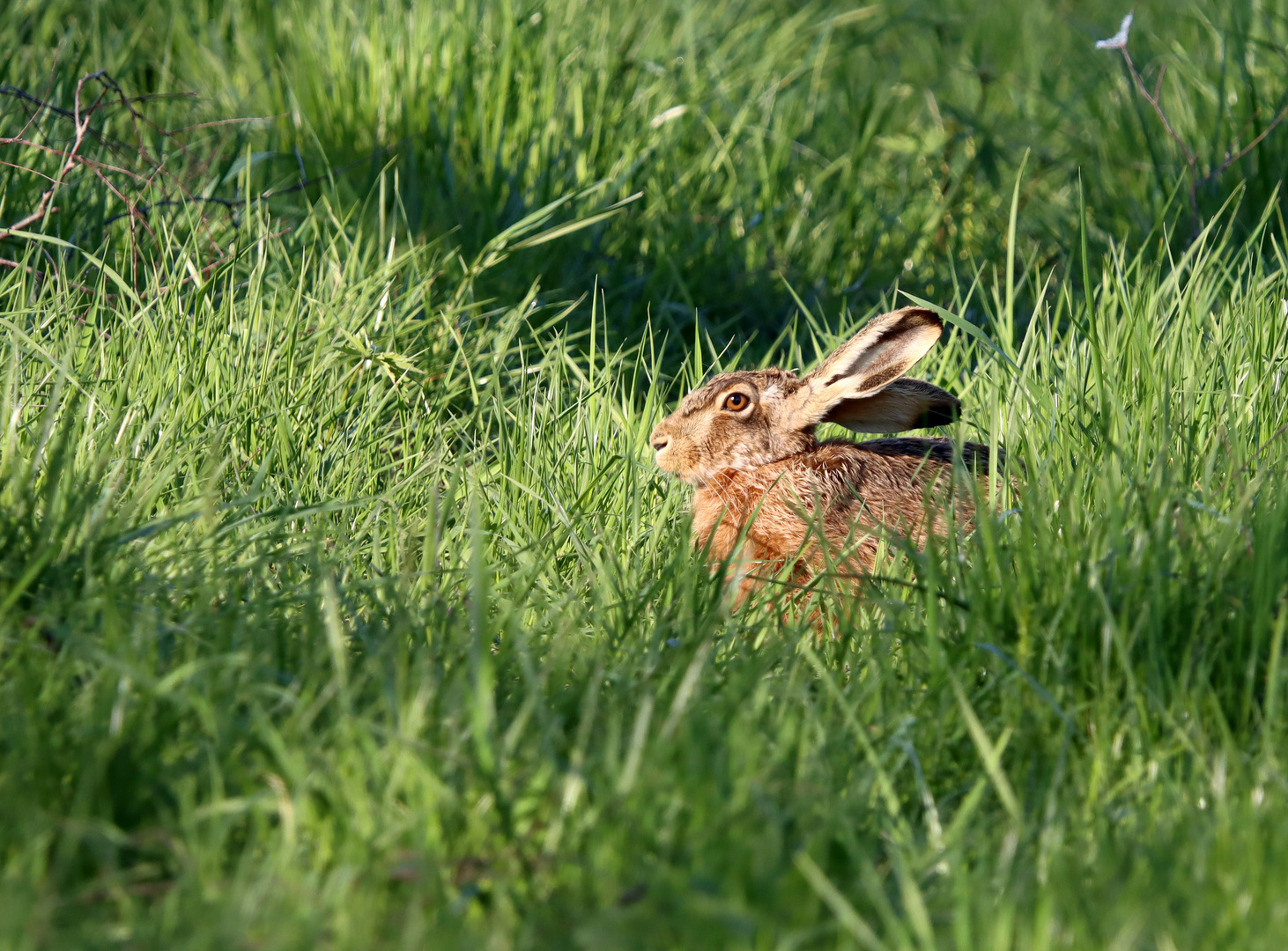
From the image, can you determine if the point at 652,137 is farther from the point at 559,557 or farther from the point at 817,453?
the point at 559,557

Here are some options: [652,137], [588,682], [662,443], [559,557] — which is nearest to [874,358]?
[662,443]

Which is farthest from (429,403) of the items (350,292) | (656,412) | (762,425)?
(762,425)

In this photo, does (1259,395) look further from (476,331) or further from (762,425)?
(476,331)

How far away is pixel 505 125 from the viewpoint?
215 inches

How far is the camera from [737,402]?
13.0 ft

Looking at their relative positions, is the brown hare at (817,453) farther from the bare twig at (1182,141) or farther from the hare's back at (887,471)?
the bare twig at (1182,141)

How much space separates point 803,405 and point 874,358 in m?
0.27

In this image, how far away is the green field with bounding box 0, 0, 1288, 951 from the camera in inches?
74.3

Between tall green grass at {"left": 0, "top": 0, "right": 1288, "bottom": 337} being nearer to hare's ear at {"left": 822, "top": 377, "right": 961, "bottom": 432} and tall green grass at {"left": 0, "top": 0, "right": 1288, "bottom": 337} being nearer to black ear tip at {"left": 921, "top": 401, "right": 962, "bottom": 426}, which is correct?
hare's ear at {"left": 822, "top": 377, "right": 961, "bottom": 432}

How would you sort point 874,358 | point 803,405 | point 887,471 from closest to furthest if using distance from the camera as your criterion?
point 887,471
point 874,358
point 803,405

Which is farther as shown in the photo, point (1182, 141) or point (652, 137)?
point (652, 137)

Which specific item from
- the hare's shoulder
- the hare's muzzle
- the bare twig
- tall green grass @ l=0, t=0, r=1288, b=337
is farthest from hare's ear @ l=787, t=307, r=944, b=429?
the bare twig

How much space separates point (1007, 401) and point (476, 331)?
1768 millimetres

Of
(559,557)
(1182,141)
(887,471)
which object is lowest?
(559,557)
